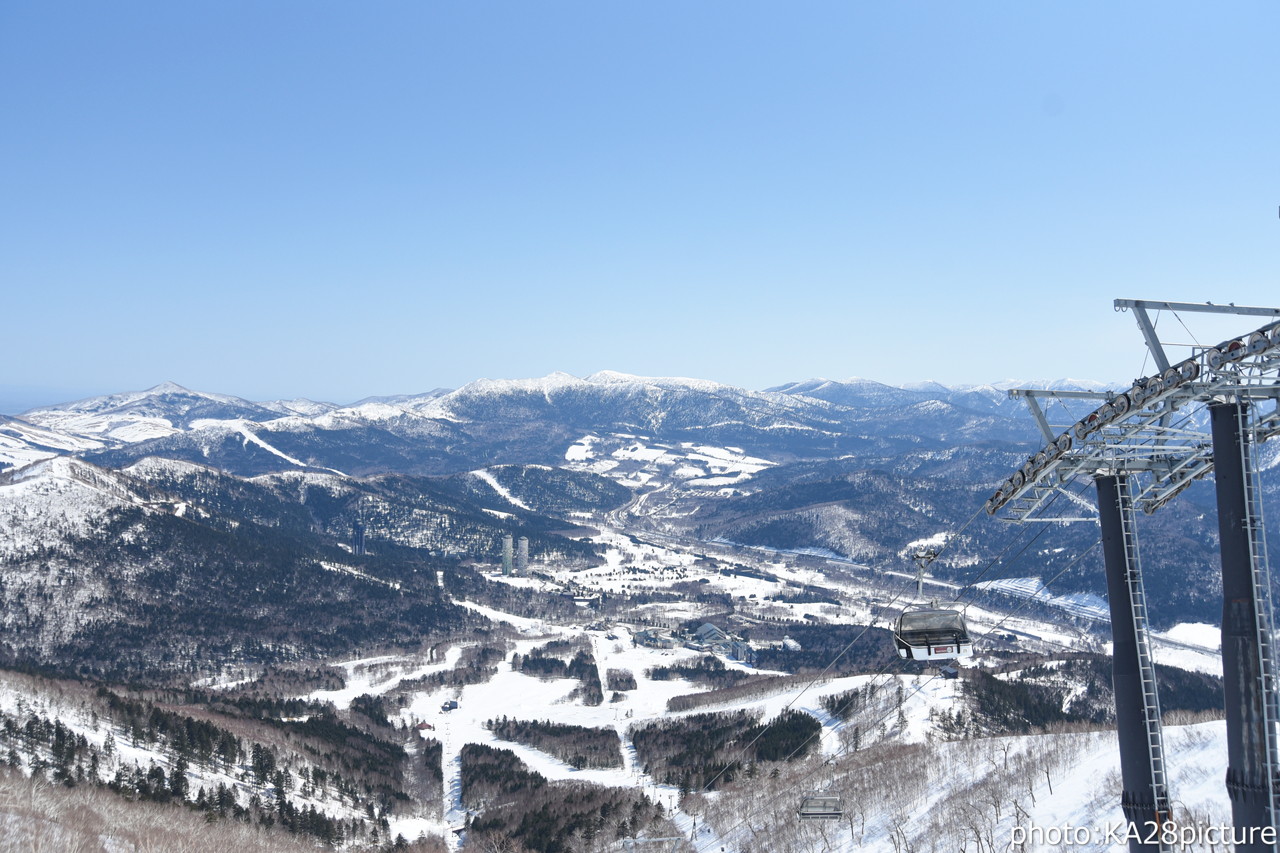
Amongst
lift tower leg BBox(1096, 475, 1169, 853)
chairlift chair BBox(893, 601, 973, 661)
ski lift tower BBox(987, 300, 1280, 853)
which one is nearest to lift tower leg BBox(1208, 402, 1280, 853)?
ski lift tower BBox(987, 300, 1280, 853)

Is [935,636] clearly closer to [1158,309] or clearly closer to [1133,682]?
[1133,682]

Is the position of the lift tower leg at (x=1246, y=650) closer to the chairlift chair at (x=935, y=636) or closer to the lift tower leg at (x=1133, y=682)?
the lift tower leg at (x=1133, y=682)

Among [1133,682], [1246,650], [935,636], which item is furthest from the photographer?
[935,636]

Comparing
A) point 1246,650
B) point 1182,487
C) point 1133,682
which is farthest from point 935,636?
point 1246,650

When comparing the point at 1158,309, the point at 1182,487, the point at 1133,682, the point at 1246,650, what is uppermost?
the point at 1158,309

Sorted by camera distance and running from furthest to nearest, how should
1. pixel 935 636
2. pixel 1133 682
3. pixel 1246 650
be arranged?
pixel 935 636 < pixel 1133 682 < pixel 1246 650

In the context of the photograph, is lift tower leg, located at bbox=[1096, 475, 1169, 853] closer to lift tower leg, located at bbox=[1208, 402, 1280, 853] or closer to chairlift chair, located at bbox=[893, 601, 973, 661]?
lift tower leg, located at bbox=[1208, 402, 1280, 853]
